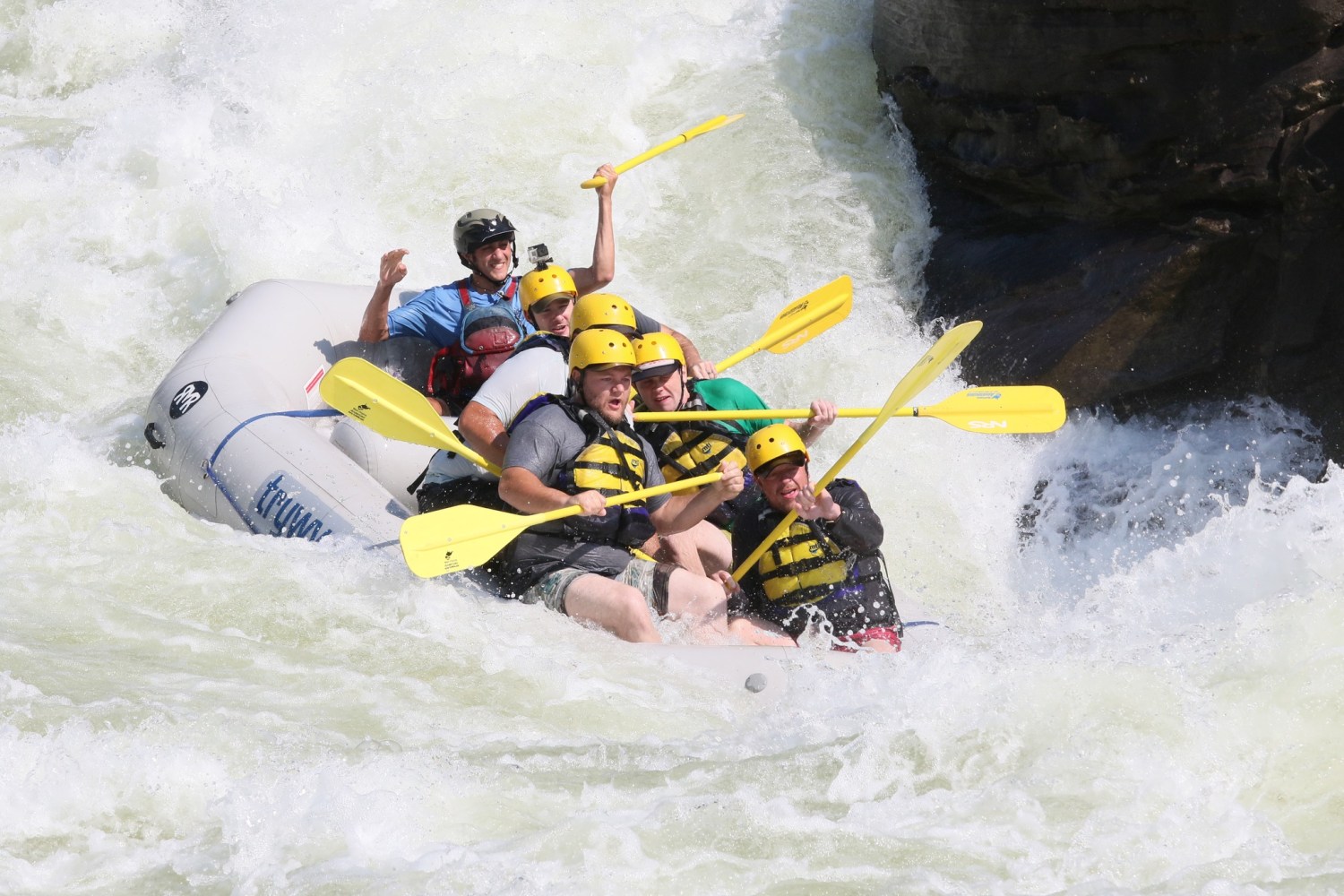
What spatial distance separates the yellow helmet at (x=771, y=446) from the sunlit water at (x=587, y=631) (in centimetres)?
69

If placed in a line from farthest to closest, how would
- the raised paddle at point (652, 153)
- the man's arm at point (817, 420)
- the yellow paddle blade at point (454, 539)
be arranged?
the raised paddle at point (652, 153) → the man's arm at point (817, 420) → the yellow paddle blade at point (454, 539)

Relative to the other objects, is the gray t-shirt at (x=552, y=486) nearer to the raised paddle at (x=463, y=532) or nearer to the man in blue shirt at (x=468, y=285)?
the raised paddle at (x=463, y=532)

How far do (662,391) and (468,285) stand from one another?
1.19 m

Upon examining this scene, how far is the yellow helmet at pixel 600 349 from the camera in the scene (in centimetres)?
457

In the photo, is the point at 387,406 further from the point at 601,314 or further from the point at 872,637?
the point at 872,637

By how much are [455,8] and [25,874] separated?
721cm

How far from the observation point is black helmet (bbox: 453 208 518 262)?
5512 millimetres

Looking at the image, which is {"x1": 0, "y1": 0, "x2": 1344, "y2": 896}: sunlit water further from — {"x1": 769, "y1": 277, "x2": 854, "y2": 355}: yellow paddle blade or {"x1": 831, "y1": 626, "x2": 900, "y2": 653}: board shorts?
{"x1": 769, "y1": 277, "x2": 854, "y2": 355}: yellow paddle blade

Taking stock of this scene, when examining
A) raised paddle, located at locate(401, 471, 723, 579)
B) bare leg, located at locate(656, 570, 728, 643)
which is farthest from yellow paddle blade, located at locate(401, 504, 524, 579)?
bare leg, located at locate(656, 570, 728, 643)

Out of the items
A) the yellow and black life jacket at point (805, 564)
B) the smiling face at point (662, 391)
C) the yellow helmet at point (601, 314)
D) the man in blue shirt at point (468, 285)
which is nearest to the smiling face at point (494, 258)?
the man in blue shirt at point (468, 285)

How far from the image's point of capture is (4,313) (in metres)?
6.93

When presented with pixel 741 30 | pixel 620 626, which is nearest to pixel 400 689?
pixel 620 626

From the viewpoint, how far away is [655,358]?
16.0ft

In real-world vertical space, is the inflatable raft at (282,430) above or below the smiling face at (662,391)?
below
